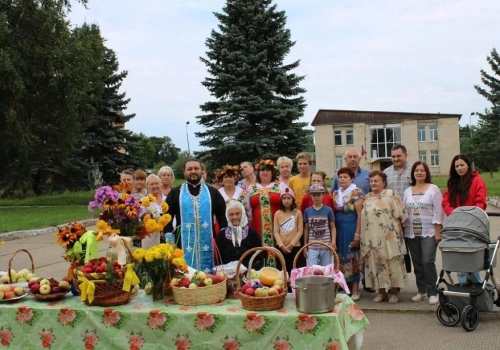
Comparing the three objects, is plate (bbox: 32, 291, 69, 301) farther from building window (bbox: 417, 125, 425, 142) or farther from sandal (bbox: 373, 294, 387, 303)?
building window (bbox: 417, 125, 425, 142)

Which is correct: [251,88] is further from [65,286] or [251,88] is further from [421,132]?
[421,132]

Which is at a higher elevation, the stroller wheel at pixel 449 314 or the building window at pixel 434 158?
the building window at pixel 434 158

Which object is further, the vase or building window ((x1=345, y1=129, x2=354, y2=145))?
building window ((x1=345, y1=129, x2=354, y2=145))

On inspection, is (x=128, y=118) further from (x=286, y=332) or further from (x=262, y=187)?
(x=286, y=332)

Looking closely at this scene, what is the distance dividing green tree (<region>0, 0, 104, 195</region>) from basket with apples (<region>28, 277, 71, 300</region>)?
774 inches

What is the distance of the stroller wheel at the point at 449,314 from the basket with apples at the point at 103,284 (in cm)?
336

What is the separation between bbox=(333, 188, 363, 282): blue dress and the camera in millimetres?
6312

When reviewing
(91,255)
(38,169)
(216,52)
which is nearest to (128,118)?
(38,169)

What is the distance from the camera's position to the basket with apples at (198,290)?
143 inches

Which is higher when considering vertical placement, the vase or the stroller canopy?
the stroller canopy

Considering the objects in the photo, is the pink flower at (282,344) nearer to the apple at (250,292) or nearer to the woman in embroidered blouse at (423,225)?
the apple at (250,292)

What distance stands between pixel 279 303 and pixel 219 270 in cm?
89

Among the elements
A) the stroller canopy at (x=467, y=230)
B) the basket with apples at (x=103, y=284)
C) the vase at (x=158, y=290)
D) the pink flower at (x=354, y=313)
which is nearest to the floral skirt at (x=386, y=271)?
the stroller canopy at (x=467, y=230)

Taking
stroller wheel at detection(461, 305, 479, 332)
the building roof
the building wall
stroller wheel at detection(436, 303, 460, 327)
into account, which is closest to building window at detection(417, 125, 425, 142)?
the building wall
